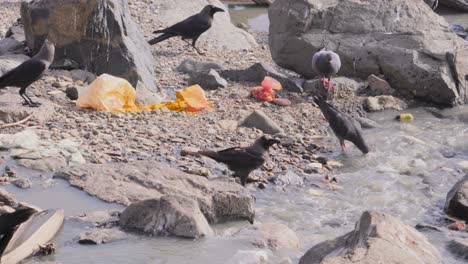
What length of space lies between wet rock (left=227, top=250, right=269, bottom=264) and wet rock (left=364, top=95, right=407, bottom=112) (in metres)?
5.33

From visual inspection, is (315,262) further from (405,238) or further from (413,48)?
Result: (413,48)

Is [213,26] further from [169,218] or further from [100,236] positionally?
[100,236]

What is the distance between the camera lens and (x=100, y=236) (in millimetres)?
5695

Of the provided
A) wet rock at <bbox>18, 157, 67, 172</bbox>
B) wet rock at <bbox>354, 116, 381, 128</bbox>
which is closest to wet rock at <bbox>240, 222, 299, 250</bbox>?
wet rock at <bbox>18, 157, 67, 172</bbox>

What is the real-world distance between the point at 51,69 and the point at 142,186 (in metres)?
3.89

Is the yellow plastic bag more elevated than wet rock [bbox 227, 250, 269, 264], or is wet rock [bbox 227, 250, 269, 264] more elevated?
wet rock [bbox 227, 250, 269, 264]

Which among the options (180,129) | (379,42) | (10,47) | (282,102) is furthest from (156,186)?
(379,42)

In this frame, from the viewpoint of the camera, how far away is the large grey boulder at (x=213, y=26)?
13.5 meters

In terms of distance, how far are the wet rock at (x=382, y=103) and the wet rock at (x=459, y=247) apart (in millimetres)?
4358

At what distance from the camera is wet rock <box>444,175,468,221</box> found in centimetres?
706

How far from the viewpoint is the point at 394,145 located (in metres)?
9.21

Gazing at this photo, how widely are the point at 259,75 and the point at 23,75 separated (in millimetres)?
3507

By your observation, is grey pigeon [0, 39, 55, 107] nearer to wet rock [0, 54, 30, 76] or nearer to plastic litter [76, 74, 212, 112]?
plastic litter [76, 74, 212, 112]

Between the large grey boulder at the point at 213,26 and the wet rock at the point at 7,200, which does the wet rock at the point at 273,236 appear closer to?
the wet rock at the point at 7,200
